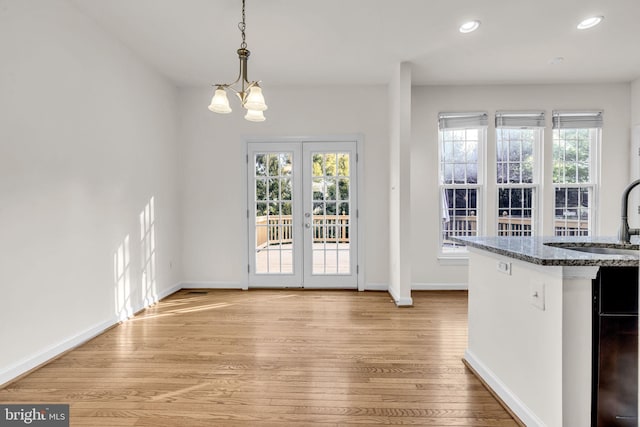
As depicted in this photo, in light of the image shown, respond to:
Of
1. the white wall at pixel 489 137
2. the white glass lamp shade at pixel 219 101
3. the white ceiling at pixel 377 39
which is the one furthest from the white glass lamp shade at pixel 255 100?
the white wall at pixel 489 137

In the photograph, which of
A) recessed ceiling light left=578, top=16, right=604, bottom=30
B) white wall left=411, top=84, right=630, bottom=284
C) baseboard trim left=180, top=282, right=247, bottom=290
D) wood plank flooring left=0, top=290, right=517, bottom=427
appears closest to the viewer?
wood plank flooring left=0, top=290, right=517, bottom=427

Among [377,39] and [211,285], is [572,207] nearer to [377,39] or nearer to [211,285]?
[377,39]

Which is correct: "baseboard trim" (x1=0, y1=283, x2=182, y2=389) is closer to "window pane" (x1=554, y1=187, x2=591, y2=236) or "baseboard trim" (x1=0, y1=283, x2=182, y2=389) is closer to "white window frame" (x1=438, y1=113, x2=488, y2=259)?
"white window frame" (x1=438, y1=113, x2=488, y2=259)

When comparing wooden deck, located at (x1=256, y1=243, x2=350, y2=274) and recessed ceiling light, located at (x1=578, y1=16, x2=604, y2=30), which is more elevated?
recessed ceiling light, located at (x1=578, y1=16, x2=604, y2=30)

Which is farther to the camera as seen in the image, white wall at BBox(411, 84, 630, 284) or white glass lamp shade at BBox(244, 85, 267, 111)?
white wall at BBox(411, 84, 630, 284)

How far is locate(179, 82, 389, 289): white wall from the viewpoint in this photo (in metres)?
4.78

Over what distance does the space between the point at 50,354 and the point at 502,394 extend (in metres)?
3.23

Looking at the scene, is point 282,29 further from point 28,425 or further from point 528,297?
point 28,425

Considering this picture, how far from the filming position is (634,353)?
1572mm

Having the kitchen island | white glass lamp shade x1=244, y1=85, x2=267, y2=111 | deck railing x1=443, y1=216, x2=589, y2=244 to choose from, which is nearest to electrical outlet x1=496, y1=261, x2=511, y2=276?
the kitchen island

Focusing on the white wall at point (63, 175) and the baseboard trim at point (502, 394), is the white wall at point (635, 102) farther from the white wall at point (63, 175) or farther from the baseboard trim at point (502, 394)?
the white wall at point (63, 175)

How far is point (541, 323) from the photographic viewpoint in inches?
66.4

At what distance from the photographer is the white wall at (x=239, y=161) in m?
4.78

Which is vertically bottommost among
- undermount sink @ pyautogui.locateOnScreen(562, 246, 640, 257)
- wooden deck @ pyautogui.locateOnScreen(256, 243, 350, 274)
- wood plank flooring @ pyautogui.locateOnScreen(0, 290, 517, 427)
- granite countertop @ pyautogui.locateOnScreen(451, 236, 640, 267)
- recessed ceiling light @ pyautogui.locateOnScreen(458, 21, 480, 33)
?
wood plank flooring @ pyautogui.locateOnScreen(0, 290, 517, 427)
